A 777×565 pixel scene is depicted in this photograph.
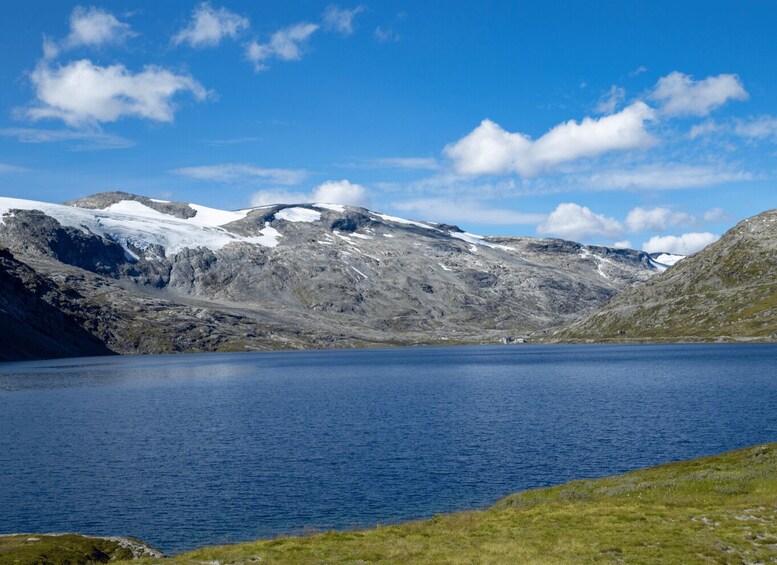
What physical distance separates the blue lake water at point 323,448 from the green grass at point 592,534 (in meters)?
13.5

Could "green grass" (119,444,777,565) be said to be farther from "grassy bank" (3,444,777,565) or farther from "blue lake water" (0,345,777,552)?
"blue lake water" (0,345,777,552)

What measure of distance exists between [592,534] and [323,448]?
178ft

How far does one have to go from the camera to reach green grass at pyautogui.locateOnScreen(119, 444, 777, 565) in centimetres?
3269

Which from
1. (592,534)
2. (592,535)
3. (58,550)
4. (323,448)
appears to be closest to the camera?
(592,535)

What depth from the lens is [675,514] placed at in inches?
1588

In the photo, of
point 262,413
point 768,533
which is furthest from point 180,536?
point 262,413

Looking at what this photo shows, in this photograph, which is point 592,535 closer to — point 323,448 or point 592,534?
point 592,534

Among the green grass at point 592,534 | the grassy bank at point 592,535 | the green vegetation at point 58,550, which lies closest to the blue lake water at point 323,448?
the green vegetation at point 58,550

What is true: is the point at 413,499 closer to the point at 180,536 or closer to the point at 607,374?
the point at 180,536

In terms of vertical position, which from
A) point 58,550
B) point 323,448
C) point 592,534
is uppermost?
point 592,534

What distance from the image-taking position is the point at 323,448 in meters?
86.7

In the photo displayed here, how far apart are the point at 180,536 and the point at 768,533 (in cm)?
3976

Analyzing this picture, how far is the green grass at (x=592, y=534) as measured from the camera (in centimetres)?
3269

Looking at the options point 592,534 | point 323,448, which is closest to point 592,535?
point 592,534
